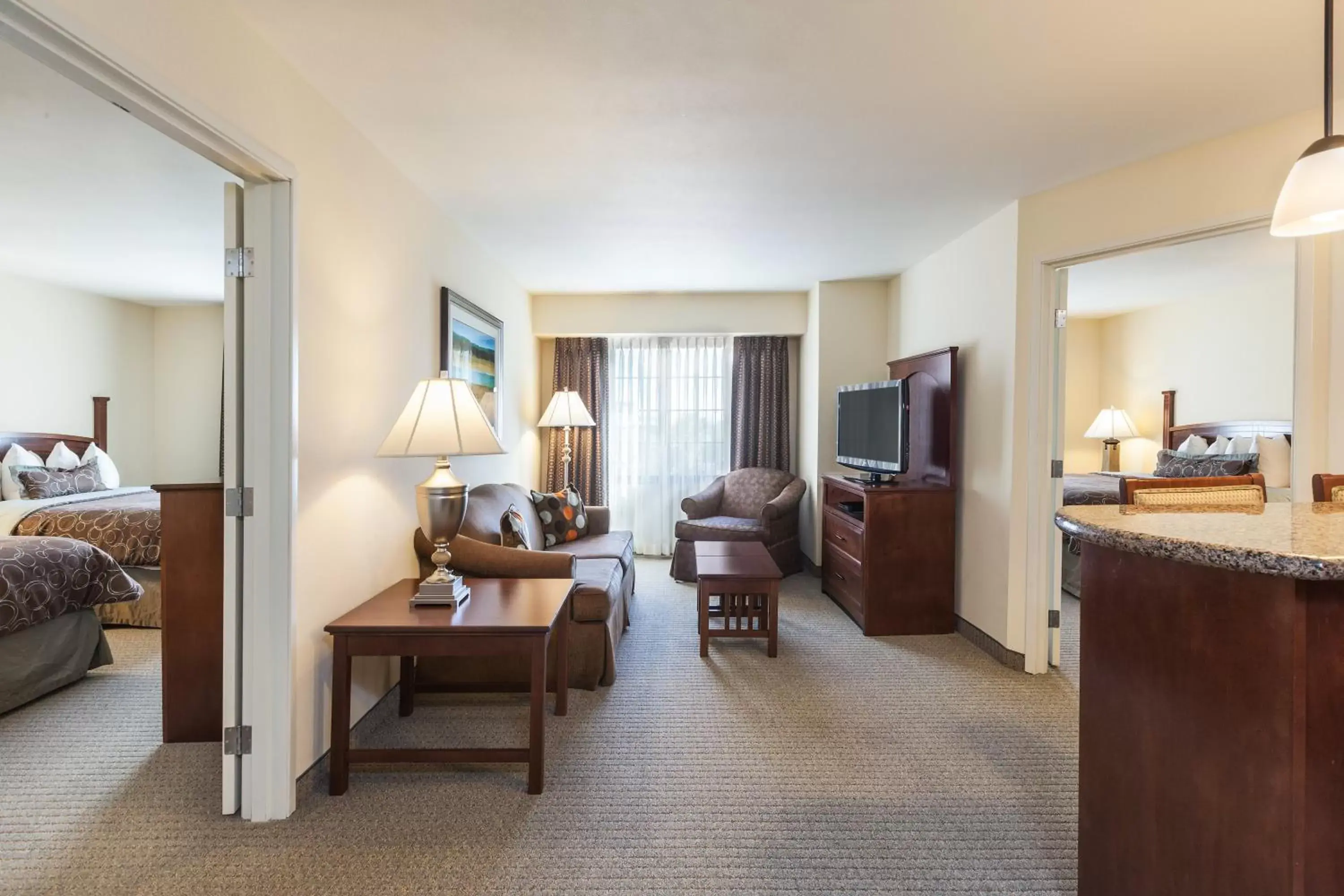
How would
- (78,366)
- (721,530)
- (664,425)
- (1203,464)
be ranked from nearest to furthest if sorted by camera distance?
1. (1203,464)
2. (721,530)
3. (78,366)
4. (664,425)

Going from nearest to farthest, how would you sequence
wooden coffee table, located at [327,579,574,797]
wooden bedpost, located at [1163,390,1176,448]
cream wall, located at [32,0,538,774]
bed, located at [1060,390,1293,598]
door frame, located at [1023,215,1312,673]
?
cream wall, located at [32,0,538,774] → wooden coffee table, located at [327,579,574,797] → door frame, located at [1023,215,1312,673] → bed, located at [1060,390,1293,598] → wooden bedpost, located at [1163,390,1176,448]

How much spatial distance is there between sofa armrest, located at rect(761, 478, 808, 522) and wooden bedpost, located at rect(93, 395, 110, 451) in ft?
19.1

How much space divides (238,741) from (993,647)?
11.2ft

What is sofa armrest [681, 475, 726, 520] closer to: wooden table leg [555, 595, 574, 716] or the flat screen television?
the flat screen television

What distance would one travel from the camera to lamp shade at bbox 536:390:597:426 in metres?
4.82

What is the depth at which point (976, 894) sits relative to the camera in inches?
60.4

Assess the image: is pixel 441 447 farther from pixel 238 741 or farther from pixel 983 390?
pixel 983 390

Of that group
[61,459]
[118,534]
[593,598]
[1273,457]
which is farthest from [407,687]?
[1273,457]

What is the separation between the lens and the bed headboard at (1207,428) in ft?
13.6

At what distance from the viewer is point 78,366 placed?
4.86m

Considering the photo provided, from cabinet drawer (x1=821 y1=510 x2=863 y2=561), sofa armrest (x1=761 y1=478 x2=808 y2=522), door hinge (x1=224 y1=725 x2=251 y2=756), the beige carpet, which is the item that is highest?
sofa armrest (x1=761 y1=478 x2=808 y2=522)

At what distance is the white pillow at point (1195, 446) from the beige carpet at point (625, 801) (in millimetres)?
3142

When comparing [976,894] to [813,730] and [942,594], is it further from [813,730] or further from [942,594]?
[942,594]

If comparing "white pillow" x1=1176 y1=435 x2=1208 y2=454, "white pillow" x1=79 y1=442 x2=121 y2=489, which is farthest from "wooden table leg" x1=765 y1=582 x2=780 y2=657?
"white pillow" x1=79 y1=442 x2=121 y2=489
